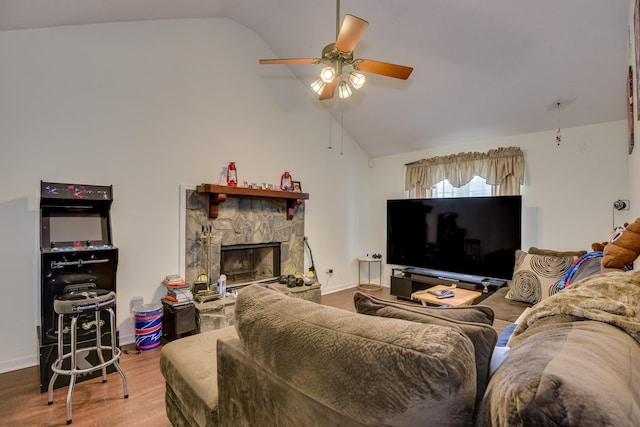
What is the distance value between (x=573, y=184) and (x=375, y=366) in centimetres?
417

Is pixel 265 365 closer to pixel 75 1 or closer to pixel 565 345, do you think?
pixel 565 345

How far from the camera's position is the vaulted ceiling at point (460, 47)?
2.60 m

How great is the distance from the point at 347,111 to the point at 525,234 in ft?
9.93

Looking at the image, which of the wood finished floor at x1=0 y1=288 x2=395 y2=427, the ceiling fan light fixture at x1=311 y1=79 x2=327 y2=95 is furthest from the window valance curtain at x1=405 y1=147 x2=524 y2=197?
the wood finished floor at x1=0 y1=288 x2=395 y2=427

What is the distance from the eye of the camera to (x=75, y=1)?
240 centimetres

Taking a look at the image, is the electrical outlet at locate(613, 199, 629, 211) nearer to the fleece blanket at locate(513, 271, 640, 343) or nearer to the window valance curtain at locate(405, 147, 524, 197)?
the window valance curtain at locate(405, 147, 524, 197)

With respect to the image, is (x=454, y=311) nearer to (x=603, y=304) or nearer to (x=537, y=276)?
(x=603, y=304)

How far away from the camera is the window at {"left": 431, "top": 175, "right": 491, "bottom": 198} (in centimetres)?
433

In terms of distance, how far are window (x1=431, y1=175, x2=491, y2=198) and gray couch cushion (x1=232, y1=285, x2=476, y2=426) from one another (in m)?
4.09

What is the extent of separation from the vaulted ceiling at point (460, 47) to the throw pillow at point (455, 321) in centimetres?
296

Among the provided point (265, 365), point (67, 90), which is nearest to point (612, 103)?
point (265, 365)

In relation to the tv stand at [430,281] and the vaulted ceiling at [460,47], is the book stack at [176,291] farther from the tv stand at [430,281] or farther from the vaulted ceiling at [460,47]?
the tv stand at [430,281]

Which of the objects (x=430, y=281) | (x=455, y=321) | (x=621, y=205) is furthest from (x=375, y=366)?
(x=621, y=205)

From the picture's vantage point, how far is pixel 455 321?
88 centimetres
